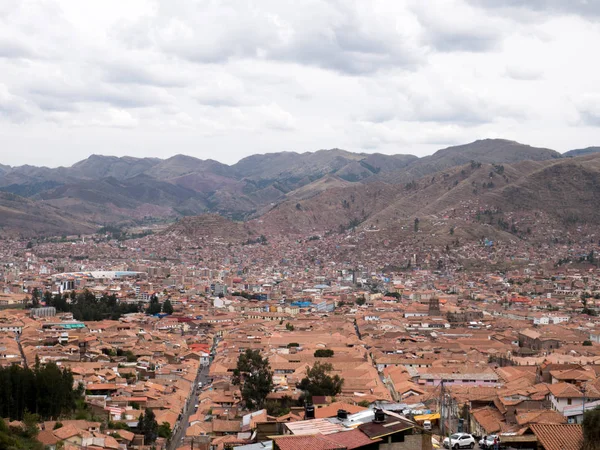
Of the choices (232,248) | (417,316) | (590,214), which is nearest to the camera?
(417,316)

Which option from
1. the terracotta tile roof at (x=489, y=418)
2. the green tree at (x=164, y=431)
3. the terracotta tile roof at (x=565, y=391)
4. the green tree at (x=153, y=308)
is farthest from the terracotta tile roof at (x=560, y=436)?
the green tree at (x=153, y=308)

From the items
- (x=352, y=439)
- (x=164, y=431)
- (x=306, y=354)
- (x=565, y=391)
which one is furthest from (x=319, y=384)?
(x=352, y=439)

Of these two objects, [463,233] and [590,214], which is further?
[590,214]

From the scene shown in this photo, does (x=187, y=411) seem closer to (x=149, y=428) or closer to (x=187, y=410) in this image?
(x=187, y=410)

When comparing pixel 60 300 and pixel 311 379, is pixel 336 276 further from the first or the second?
pixel 311 379

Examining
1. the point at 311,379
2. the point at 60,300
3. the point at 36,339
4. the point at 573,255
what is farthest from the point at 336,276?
the point at 311,379

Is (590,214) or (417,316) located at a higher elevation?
(590,214)
